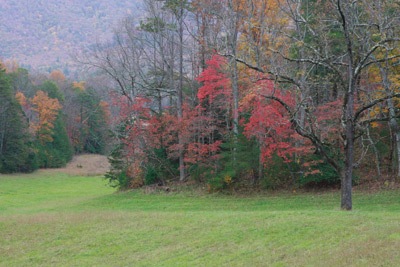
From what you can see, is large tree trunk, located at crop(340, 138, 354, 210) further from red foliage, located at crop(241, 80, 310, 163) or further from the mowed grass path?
red foliage, located at crop(241, 80, 310, 163)

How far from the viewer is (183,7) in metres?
24.3

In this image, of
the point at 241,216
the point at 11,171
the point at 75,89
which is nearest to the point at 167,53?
the point at 241,216

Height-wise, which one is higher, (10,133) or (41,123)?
(41,123)

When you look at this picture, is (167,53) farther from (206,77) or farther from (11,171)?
(11,171)

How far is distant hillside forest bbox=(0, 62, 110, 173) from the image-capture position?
44219 millimetres

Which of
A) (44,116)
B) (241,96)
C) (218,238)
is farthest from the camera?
(44,116)

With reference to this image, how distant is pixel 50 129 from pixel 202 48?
127ft

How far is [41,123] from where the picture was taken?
180 feet

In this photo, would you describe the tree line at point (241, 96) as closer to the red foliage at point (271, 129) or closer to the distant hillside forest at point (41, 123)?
the red foliage at point (271, 129)

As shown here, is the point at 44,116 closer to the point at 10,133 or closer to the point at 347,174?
the point at 10,133

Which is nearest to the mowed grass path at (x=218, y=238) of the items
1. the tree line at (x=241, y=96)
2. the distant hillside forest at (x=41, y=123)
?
the tree line at (x=241, y=96)

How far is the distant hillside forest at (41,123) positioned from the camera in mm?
44219

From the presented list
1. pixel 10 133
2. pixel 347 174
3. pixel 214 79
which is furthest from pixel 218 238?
pixel 10 133

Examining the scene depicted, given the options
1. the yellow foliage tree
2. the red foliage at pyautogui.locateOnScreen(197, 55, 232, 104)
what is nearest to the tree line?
the red foliage at pyautogui.locateOnScreen(197, 55, 232, 104)
